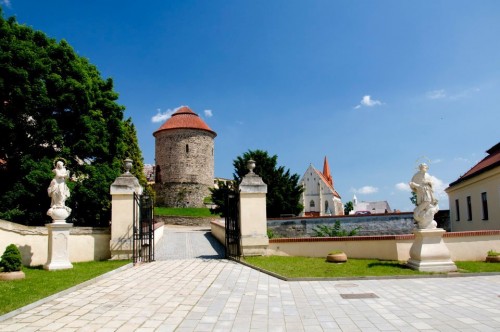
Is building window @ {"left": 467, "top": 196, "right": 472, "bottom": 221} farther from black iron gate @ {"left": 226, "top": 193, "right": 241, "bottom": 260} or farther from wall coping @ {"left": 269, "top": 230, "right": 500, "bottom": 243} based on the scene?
black iron gate @ {"left": 226, "top": 193, "right": 241, "bottom": 260}

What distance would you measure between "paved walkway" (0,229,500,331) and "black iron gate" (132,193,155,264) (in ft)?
8.50

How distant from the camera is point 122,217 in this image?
1344cm

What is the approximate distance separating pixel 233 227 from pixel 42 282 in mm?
6725

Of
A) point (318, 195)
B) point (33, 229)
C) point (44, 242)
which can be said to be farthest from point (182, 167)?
point (33, 229)

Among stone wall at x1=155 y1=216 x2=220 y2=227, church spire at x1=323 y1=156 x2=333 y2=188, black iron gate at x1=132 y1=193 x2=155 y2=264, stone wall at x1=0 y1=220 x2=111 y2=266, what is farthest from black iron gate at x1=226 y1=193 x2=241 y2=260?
church spire at x1=323 y1=156 x2=333 y2=188

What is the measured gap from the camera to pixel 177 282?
9.55 m

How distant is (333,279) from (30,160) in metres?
13.8

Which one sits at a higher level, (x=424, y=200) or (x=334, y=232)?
(x=424, y=200)

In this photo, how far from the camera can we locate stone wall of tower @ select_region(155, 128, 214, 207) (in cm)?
5171

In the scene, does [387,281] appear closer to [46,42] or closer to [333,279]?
[333,279]

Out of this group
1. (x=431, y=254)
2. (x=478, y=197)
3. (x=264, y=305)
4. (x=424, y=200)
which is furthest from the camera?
(x=478, y=197)

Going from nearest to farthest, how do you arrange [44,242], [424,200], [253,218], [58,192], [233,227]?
[424,200] → [58,192] → [44,242] → [253,218] → [233,227]

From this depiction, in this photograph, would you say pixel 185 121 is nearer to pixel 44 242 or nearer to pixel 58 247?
pixel 44 242

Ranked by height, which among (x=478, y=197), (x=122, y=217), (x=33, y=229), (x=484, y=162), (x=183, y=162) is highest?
(x=183, y=162)
